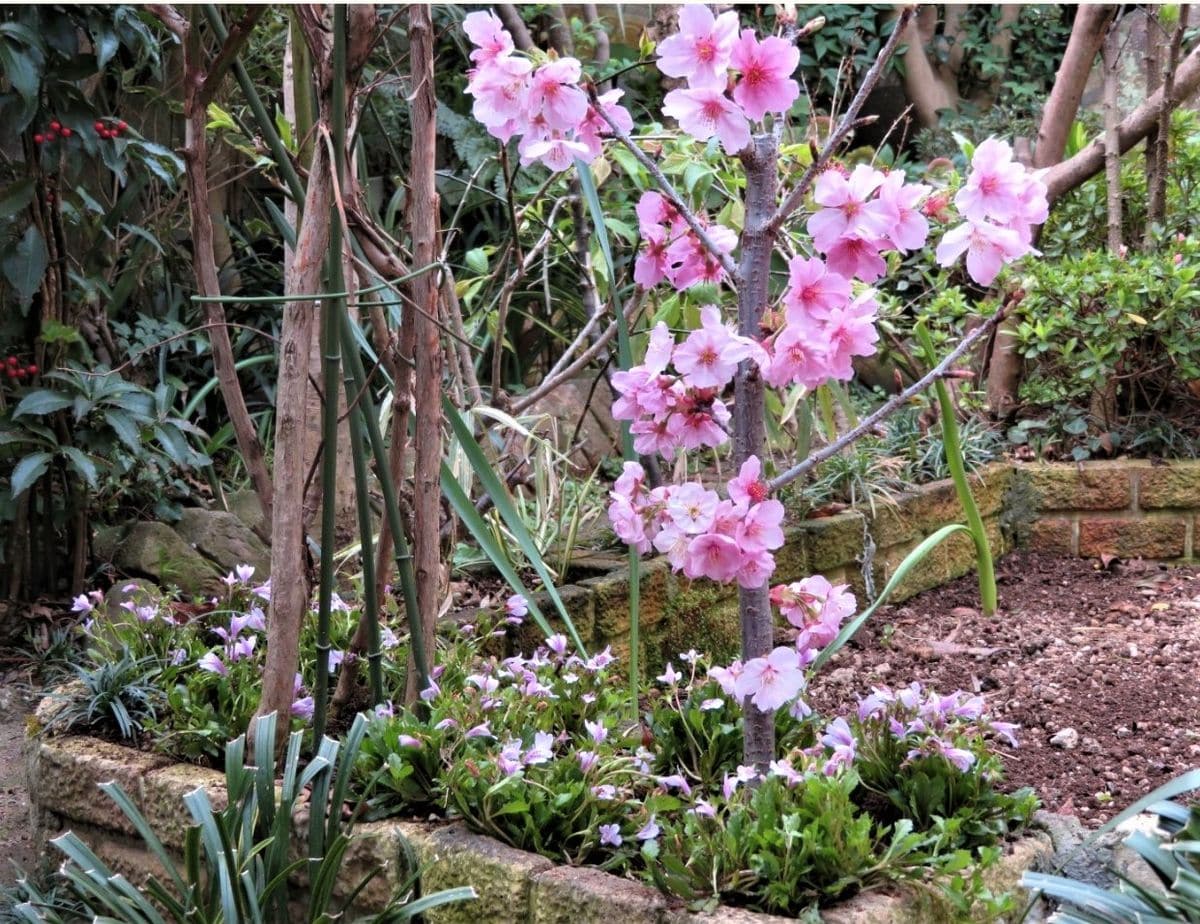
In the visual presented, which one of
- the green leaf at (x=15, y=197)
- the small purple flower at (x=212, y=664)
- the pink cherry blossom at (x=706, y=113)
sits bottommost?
the small purple flower at (x=212, y=664)

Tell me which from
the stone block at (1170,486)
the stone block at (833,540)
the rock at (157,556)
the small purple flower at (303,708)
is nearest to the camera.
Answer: the small purple flower at (303,708)

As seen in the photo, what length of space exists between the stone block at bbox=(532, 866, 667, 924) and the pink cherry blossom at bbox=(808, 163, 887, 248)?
89cm

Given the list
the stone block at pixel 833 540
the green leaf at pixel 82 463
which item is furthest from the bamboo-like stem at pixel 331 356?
the stone block at pixel 833 540

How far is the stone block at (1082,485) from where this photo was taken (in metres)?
4.54

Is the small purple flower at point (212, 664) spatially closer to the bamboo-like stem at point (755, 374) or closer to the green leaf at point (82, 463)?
the bamboo-like stem at point (755, 374)

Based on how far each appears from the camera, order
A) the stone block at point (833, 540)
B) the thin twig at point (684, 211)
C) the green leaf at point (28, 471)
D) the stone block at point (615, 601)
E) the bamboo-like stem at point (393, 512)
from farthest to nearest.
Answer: the stone block at point (833, 540), the green leaf at point (28, 471), the stone block at point (615, 601), the bamboo-like stem at point (393, 512), the thin twig at point (684, 211)

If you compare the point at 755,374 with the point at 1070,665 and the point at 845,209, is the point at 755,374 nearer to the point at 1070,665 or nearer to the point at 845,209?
the point at 845,209

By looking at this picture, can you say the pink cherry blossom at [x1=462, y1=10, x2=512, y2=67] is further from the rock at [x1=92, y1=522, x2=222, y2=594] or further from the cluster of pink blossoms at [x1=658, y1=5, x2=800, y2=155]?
the rock at [x1=92, y1=522, x2=222, y2=594]

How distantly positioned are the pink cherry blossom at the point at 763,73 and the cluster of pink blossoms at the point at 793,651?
668 millimetres

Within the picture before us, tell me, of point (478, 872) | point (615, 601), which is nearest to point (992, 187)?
point (478, 872)

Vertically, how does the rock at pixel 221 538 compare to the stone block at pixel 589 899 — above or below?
above

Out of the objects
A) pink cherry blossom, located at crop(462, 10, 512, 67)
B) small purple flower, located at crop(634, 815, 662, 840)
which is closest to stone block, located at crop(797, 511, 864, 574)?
small purple flower, located at crop(634, 815, 662, 840)

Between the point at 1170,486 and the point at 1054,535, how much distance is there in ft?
1.41

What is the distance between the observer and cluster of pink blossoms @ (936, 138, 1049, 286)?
159cm
